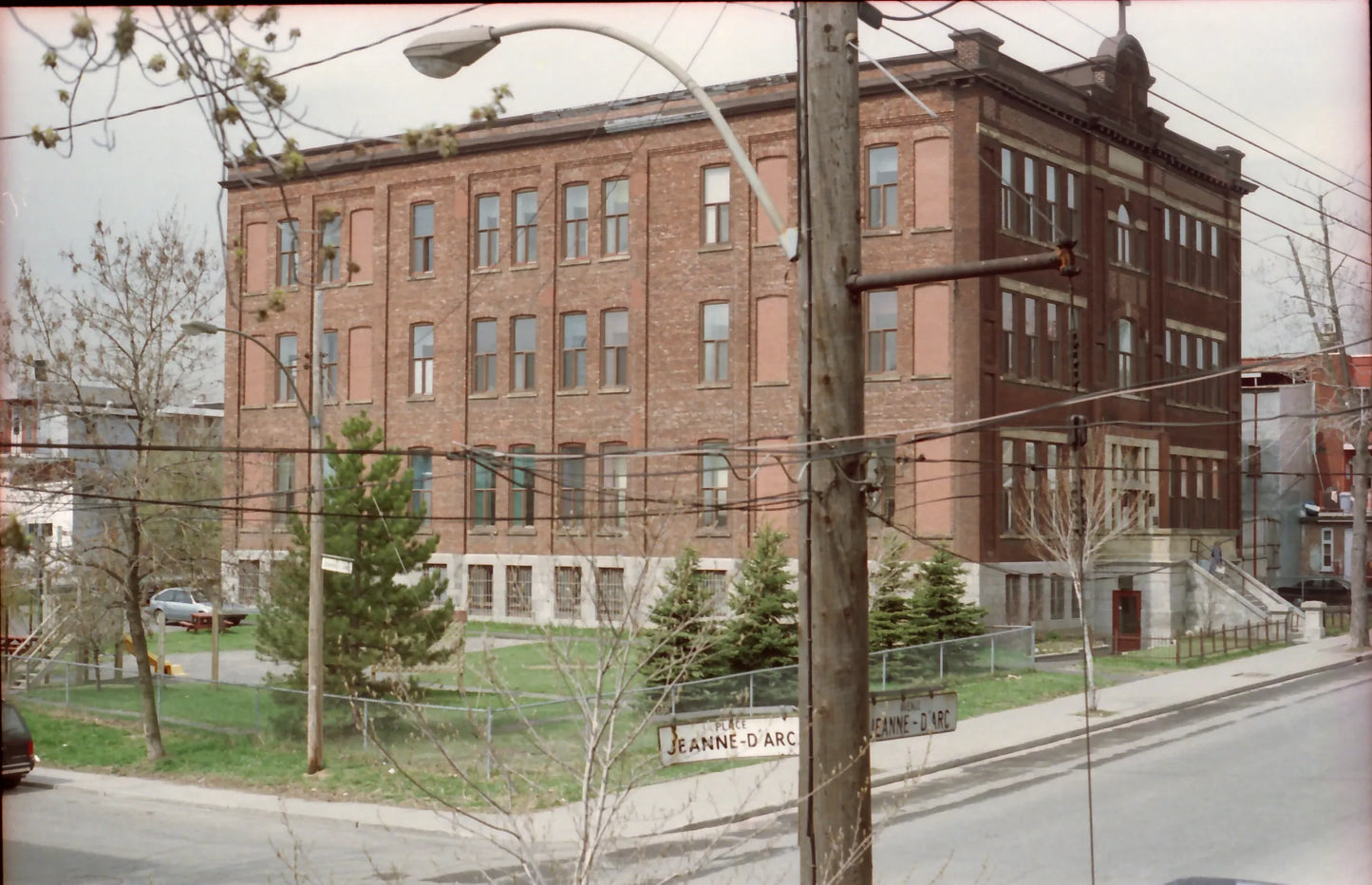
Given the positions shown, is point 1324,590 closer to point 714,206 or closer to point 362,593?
point 714,206

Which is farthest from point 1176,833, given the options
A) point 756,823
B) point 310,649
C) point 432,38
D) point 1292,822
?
point 432,38

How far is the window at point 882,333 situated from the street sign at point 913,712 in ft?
80.2

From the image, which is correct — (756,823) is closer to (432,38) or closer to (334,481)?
(334,481)

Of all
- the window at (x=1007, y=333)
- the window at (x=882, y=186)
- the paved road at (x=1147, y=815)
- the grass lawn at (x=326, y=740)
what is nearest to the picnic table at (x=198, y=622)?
the grass lawn at (x=326, y=740)

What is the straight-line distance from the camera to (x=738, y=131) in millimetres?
34719

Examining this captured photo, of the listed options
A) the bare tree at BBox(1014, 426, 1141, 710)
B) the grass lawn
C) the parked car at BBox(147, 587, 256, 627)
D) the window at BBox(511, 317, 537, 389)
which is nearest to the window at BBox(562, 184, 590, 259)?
the window at BBox(511, 317, 537, 389)

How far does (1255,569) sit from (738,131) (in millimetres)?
22884

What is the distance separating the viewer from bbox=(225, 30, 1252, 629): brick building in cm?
3297

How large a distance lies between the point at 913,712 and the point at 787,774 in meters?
12.2

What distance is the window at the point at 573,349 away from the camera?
35938mm

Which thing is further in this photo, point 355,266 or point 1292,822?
point 1292,822

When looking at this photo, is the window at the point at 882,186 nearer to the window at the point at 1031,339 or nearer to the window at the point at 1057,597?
the window at the point at 1031,339

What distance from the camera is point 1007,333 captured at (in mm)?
34156

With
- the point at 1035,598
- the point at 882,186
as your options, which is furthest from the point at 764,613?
the point at 882,186
